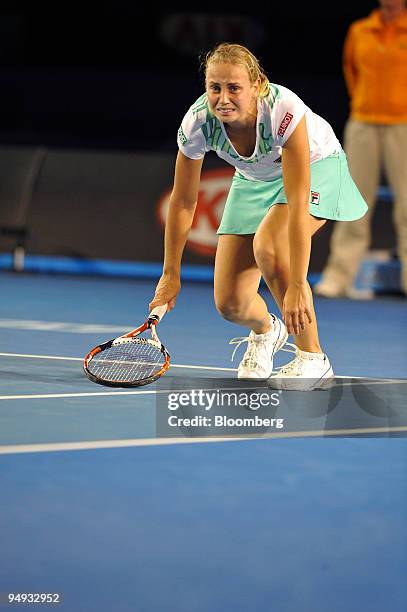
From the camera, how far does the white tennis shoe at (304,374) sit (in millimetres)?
7156

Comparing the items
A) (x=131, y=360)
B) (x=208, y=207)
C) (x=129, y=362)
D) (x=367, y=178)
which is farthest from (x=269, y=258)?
(x=208, y=207)

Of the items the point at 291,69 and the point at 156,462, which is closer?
the point at 156,462

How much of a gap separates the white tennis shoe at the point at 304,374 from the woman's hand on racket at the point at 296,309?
618 mm

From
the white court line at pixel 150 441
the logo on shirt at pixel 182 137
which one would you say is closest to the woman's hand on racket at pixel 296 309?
the white court line at pixel 150 441

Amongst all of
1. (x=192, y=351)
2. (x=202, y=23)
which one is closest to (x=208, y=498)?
(x=192, y=351)

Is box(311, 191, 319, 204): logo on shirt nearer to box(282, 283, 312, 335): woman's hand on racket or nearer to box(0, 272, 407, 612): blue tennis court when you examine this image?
box(282, 283, 312, 335): woman's hand on racket

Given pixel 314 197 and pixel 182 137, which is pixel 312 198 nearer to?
pixel 314 197

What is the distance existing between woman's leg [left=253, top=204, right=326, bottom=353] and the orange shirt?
4.77 m

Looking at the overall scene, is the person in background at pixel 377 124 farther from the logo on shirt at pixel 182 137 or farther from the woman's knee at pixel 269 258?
the logo on shirt at pixel 182 137

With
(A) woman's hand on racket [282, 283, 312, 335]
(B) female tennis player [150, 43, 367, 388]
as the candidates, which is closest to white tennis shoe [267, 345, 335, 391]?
(B) female tennis player [150, 43, 367, 388]

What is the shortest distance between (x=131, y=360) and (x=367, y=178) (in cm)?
459

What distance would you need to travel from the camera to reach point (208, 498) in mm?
5027

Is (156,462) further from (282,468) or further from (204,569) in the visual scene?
(204,569)

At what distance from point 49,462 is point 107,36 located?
20799 millimetres
